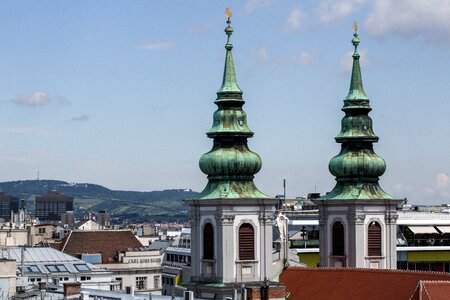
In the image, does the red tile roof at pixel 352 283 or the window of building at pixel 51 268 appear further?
the window of building at pixel 51 268

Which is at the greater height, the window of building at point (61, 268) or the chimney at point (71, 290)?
the window of building at point (61, 268)

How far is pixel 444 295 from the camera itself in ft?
260

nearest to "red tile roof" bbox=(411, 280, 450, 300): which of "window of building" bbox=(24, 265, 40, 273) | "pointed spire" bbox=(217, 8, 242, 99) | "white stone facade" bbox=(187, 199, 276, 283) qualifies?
"white stone facade" bbox=(187, 199, 276, 283)

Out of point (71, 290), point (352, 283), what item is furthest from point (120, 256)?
point (352, 283)

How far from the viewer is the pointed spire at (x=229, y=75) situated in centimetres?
9050

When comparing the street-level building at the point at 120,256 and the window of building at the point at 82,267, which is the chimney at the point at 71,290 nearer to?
the window of building at the point at 82,267

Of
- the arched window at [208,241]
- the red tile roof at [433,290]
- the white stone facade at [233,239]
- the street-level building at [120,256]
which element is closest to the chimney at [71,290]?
the white stone facade at [233,239]

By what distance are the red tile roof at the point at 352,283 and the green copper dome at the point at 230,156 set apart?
6.42 m

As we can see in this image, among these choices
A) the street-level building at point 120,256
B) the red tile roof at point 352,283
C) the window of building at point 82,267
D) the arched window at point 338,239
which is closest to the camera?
the red tile roof at point 352,283

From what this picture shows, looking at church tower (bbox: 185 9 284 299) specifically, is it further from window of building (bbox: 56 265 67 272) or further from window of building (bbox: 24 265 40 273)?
window of building (bbox: 56 265 67 272)

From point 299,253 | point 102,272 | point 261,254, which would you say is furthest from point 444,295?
point 102,272

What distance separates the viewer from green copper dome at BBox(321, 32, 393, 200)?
311 ft

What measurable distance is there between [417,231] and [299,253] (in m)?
16.5

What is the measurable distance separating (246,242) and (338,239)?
908 cm
